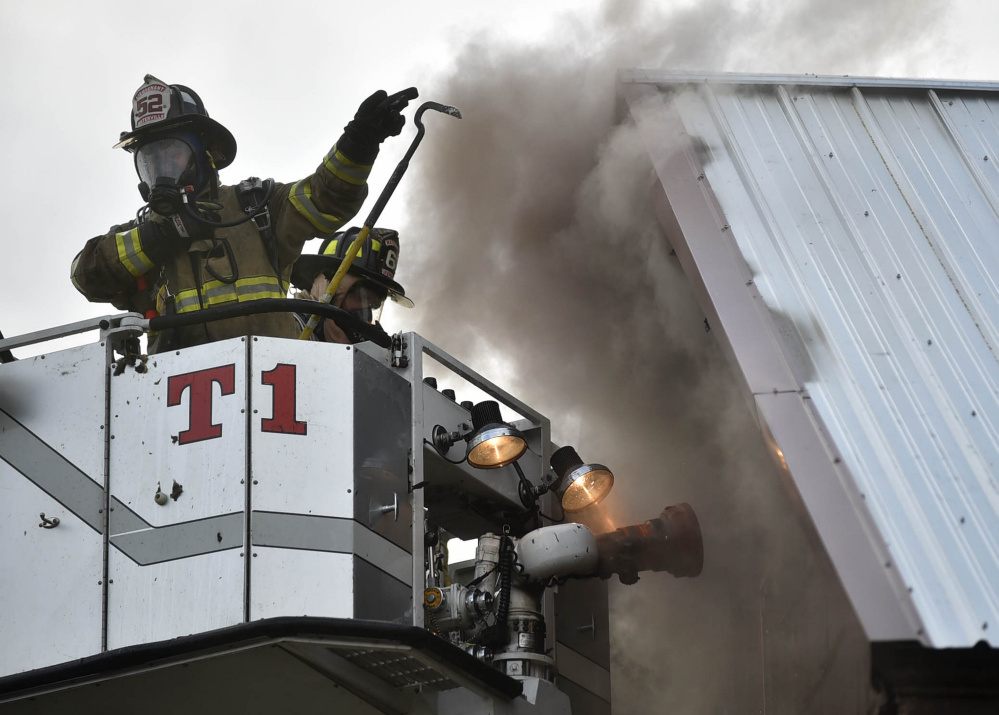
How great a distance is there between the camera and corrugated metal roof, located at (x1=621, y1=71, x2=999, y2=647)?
6355 mm

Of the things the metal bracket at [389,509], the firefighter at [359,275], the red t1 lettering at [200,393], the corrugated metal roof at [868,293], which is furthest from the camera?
the firefighter at [359,275]

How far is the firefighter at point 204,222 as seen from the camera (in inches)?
320

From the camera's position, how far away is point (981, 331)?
7785mm

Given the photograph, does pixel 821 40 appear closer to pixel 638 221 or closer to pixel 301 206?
pixel 638 221

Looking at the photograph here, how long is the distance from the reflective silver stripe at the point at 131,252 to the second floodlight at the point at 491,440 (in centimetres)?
219

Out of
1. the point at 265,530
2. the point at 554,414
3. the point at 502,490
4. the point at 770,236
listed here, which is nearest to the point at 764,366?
the point at 770,236

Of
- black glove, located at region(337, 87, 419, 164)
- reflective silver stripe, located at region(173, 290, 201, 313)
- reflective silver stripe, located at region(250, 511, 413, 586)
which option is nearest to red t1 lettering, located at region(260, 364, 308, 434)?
reflective silver stripe, located at region(250, 511, 413, 586)

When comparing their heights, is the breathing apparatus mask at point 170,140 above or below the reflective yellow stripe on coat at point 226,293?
above

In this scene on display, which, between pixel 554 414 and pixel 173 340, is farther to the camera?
pixel 554 414

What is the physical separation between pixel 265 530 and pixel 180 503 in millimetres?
467

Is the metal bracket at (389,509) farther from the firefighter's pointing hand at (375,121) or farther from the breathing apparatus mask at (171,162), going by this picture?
the breathing apparatus mask at (171,162)

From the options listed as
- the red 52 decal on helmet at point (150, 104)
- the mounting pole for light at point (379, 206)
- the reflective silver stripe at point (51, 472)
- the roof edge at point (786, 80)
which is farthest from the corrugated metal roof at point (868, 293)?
the reflective silver stripe at point (51, 472)

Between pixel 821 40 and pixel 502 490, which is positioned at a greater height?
pixel 821 40

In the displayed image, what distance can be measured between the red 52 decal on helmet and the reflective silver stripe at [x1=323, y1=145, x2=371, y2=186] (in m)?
1.12
